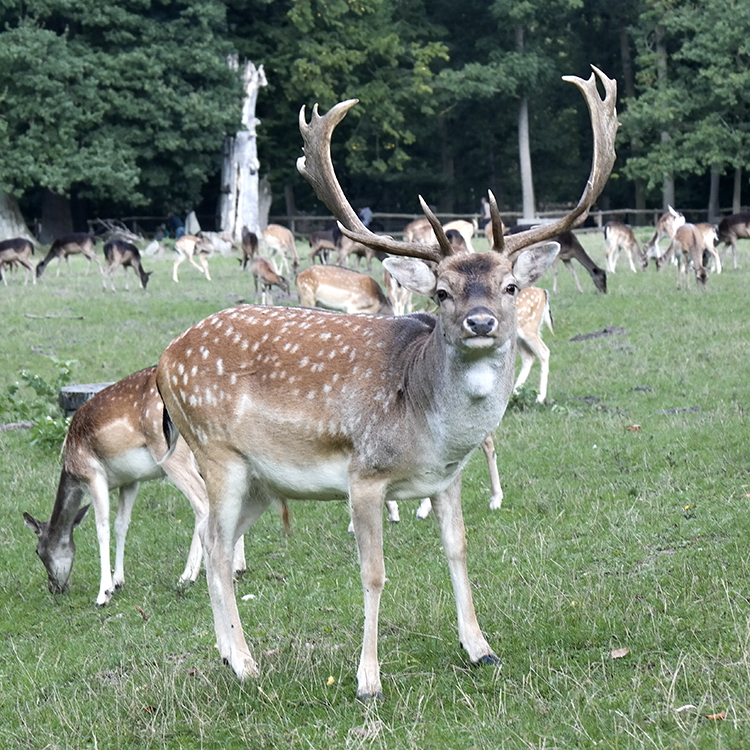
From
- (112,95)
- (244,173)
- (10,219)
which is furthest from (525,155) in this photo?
(10,219)

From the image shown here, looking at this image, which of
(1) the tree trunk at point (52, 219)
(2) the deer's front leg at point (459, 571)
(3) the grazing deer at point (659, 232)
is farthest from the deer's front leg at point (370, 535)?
(1) the tree trunk at point (52, 219)

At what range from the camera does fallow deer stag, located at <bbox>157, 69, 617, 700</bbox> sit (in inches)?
163

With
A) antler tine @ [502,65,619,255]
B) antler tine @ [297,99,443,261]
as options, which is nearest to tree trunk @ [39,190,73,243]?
antler tine @ [297,99,443,261]

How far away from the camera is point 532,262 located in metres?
4.26

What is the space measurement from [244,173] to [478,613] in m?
29.8

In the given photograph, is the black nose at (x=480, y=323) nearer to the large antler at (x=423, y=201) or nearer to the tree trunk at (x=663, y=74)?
the large antler at (x=423, y=201)

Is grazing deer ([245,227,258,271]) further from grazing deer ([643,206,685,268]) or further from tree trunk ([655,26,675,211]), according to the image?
tree trunk ([655,26,675,211])

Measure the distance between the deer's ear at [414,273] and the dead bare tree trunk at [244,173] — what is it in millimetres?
29497

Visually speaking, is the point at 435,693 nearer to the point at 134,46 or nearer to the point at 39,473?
the point at 39,473

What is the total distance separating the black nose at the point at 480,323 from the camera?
3.88 m

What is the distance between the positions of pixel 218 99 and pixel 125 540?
2616 cm

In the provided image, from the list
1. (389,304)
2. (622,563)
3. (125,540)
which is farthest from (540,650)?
(389,304)

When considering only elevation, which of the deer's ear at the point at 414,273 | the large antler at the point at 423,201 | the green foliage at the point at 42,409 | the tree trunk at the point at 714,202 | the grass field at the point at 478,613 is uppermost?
the large antler at the point at 423,201

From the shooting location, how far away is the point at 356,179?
4272 centimetres
